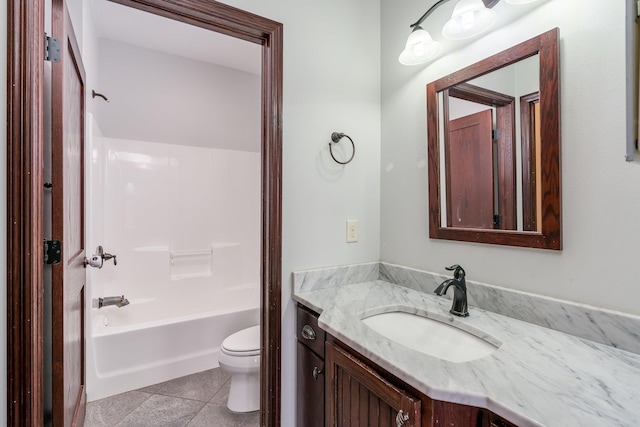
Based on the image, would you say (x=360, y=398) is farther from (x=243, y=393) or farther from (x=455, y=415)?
(x=243, y=393)

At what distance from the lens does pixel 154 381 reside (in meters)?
2.08

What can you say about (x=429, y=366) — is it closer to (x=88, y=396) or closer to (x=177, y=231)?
(x=88, y=396)

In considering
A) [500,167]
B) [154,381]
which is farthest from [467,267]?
[154,381]

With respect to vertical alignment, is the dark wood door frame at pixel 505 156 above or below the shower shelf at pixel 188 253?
above

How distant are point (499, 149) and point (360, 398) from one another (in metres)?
1.02

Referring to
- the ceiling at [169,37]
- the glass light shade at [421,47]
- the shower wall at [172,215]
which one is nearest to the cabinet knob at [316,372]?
the glass light shade at [421,47]

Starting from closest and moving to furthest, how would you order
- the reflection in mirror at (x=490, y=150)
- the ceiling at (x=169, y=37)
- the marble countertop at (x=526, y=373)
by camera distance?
the marble countertop at (x=526, y=373)
the reflection in mirror at (x=490, y=150)
the ceiling at (x=169, y=37)

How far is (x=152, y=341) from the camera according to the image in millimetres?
2070

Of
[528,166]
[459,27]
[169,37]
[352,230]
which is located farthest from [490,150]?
[169,37]

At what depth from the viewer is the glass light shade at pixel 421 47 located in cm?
127

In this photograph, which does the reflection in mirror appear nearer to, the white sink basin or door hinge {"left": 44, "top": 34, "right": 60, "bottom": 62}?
the white sink basin

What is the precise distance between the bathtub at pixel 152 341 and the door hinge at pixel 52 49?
1574 millimetres

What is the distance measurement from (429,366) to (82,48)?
226 centimetres

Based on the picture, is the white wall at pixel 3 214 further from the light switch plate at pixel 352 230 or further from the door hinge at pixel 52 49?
the light switch plate at pixel 352 230
